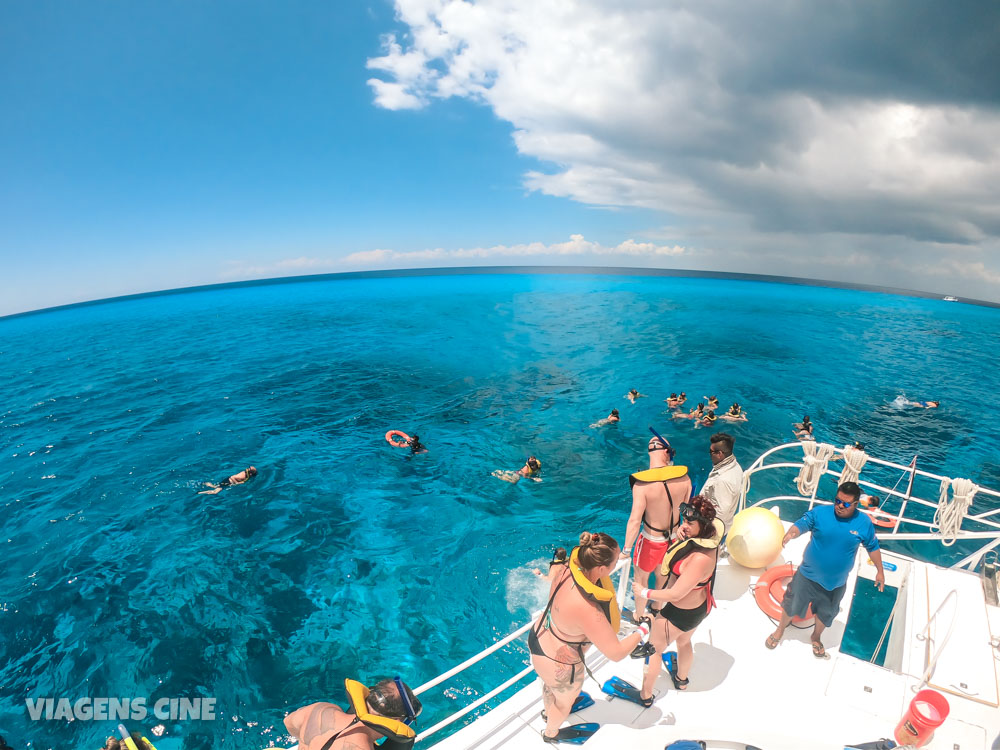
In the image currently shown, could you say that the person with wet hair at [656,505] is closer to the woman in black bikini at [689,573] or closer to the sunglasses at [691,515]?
the woman in black bikini at [689,573]

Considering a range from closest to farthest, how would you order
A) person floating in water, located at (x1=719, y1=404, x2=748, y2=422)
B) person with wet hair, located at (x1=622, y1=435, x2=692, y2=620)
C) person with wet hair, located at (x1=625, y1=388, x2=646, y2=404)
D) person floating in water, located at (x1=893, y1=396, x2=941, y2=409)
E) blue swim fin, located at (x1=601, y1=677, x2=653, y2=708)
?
blue swim fin, located at (x1=601, y1=677, x2=653, y2=708) < person with wet hair, located at (x1=622, y1=435, x2=692, y2=620) < person floating in water, located at (x1=719, y1=404, x2=748, y2=422) < person with wet hair, located at (x1=625, y1=388, x2=646, y2=404) < person floating in water, located at (x1=893, y1=396, x2=941, y2=409)

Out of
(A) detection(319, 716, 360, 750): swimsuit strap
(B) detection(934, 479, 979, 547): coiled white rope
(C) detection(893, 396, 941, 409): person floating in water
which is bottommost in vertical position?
(C) detection(893, 396, 941, 409): person floating in water

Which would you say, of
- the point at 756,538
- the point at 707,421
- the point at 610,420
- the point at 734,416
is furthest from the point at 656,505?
the point at 734,416

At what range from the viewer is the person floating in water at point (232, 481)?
1469 centimetres

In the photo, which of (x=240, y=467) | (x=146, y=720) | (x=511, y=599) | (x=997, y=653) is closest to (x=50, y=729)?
(x=146, y=720)

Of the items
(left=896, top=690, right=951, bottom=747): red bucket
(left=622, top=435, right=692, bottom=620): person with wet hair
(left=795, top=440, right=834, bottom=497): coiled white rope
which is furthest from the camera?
(left=795, top=440, right=834, bottom=497): coiled white rope

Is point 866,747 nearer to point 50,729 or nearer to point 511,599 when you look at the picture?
point 511,599

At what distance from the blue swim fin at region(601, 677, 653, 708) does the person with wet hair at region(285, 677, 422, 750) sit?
285cm

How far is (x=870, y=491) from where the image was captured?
15953mm

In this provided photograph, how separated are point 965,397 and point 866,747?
138ft

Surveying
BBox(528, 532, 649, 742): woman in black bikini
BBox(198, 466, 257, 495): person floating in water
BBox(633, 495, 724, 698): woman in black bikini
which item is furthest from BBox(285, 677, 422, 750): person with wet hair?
BBox(198, 466, 257, 495): person floating in water

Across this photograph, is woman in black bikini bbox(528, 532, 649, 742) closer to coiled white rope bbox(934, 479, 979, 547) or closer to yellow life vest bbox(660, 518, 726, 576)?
yellow life vest bbox(660, 518, 726, 576)

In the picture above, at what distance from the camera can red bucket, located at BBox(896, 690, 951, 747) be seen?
3473mm

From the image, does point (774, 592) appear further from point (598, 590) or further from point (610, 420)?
point (610, 420)
